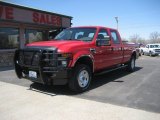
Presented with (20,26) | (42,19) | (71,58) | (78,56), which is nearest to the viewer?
(71,58)

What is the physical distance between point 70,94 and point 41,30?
1063 cm

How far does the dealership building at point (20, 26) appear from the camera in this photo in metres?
12.6

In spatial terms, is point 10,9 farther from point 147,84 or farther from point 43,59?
point 147,84

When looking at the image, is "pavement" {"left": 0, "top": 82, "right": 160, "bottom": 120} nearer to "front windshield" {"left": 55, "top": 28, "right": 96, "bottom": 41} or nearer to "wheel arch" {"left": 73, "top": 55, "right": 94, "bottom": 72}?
"wheel arch" {"left": 73, "top": 55, "right": 94, "bottom": 72}

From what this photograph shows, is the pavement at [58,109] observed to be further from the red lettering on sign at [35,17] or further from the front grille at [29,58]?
the red lettering on sign at [35,17]

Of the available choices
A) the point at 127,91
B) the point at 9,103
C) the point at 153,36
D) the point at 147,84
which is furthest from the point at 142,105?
the point at 153,36

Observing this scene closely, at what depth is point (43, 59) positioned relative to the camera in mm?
5891

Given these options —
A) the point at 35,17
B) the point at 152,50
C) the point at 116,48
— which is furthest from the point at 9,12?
the point at 152,50

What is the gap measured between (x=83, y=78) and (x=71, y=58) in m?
0.96

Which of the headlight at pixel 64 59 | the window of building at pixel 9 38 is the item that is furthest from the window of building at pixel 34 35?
the headlight at pixel 64 59

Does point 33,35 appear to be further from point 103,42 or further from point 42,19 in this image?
point 103,42

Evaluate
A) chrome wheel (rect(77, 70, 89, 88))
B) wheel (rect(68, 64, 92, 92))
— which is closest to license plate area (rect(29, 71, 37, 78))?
wheel (rect(68, 64, 92, 92))

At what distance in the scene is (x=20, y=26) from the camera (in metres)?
14.0

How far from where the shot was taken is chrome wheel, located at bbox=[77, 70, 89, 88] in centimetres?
643
